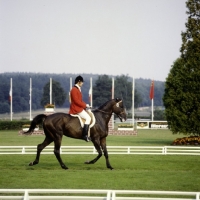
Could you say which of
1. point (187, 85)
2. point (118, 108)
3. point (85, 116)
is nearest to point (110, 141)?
point (187, 85)

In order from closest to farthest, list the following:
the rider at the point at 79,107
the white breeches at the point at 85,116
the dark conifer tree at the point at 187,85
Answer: the rider at the point at 79,107 → the white breeches at the point at 85,116 → the dark conifer tree at the point at 187,85

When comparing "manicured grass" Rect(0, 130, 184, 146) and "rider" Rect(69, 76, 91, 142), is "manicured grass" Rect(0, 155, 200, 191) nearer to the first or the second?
"rider" Rect(69, 76, 91, 142)

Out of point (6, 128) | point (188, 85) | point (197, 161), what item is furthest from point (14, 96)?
point (197, 161)

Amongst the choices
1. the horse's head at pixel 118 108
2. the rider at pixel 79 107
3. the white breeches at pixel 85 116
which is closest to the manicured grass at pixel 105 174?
the rider at pixel 79 107

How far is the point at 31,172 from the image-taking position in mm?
20500

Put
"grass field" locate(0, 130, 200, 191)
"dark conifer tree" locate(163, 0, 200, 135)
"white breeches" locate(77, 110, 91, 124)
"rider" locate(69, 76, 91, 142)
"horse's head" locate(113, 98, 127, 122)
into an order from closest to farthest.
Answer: "grass field" locate(0, 130, 200, 191), "rider" locate(69, 76, 91, 142), "white breeches" locate(77, 110, 91, 124), "horse's head" locate(113, 98, 127, 122), "dark conifer tree" locate(163, 0, 200, 135)

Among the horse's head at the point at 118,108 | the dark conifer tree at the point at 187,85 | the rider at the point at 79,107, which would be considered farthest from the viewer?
the dark conifer tree at the point at 187,85

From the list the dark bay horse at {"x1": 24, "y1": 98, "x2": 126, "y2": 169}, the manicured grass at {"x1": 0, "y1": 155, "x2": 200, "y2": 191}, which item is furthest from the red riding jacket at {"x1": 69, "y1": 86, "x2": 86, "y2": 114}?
the manicured grass at {"x1": 0, "y1": 155, "x2": 200, "y2": 191}

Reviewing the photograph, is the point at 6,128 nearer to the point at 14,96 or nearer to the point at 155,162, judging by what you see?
the point at 155,162

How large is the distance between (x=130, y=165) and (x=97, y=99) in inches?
5002

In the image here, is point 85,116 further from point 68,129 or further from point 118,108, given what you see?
point 118,108

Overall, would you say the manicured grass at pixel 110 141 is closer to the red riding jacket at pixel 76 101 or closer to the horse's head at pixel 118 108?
the horse's head at pixel 118 108

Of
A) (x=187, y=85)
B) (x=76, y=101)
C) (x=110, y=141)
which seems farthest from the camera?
(x=110, y=141)

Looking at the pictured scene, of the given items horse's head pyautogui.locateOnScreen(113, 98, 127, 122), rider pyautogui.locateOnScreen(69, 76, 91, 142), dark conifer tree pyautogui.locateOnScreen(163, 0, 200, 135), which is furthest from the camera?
dark conifer tree pyautogui.locateOnScreen(163, 0, 200, 135)
